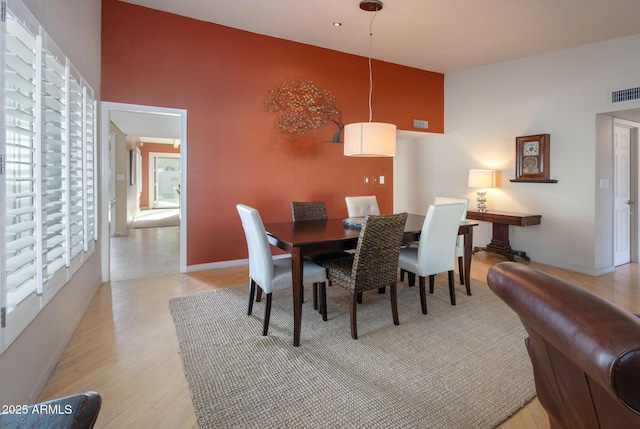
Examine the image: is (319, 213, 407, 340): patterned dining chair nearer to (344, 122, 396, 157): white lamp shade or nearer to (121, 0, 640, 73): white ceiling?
(344, 122, 396, 157): white lamp shade

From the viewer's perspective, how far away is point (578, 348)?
2.38ft

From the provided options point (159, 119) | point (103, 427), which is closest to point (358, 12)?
point (159, 119)

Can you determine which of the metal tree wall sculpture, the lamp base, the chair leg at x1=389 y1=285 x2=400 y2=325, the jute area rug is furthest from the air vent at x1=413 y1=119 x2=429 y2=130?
the chair leg at x1=389 y1=285 x2=400 y2=325

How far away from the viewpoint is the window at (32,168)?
142cm

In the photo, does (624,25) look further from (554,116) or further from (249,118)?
(249,118)

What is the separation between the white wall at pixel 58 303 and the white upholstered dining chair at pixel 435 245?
2576mm

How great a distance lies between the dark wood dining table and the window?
137 centimetres

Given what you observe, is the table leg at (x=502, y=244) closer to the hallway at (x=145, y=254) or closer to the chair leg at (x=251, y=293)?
the chair leg at (x=251, y=293)

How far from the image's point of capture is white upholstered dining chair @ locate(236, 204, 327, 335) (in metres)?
2.36

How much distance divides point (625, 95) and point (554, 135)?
31.2 inches

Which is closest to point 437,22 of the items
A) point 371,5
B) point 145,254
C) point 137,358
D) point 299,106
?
point 371,5

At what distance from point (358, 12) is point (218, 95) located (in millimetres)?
1883

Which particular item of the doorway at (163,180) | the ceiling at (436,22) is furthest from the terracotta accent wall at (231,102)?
the doorway at (163,180)

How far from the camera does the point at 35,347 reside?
1.75 m
